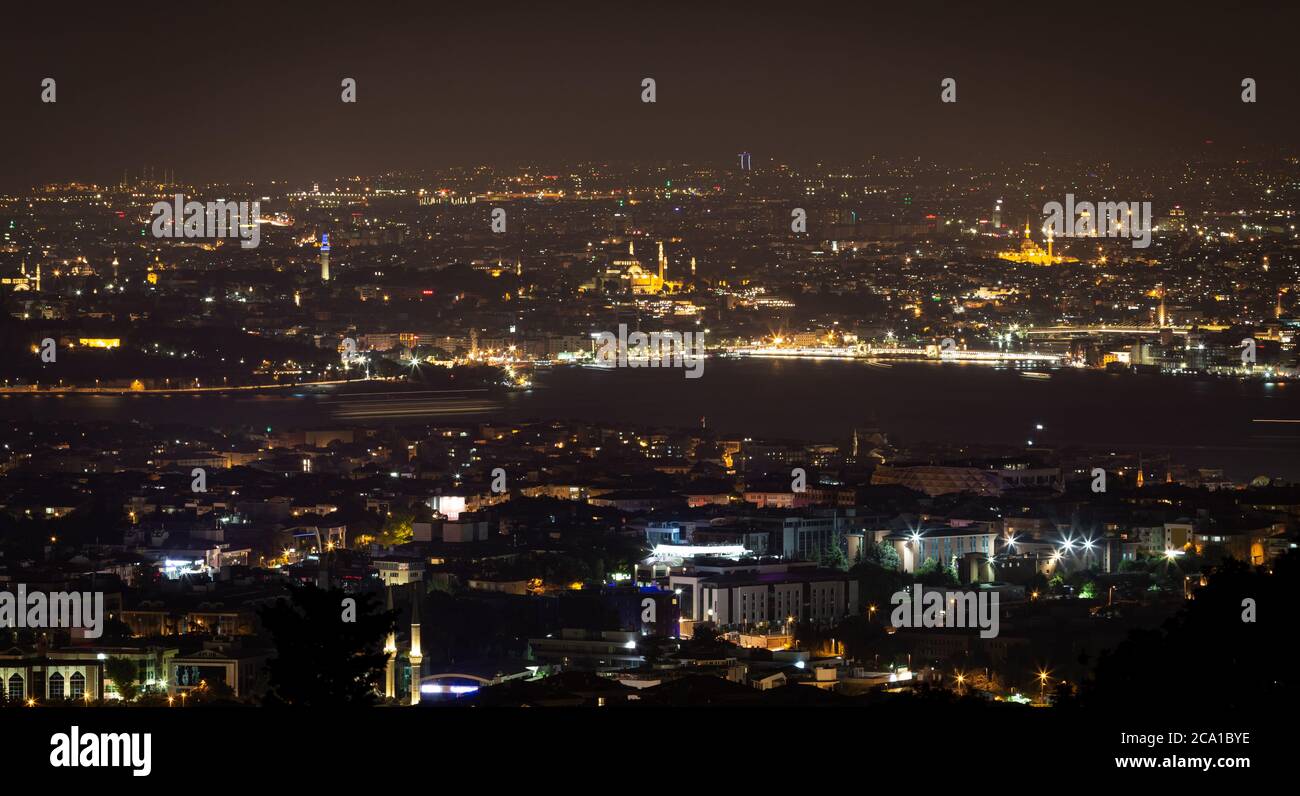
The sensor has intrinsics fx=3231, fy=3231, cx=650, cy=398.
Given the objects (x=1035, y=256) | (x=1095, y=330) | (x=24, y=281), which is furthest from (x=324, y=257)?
(x=1095, y=330)

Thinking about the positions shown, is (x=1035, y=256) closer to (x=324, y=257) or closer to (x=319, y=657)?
(x=324, y=257)

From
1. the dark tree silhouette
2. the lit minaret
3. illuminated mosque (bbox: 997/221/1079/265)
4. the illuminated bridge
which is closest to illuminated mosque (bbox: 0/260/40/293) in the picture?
the lit minaret

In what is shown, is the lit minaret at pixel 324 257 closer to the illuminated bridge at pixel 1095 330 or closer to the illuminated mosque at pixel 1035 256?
the illuminated bridge at pixel 1095 330

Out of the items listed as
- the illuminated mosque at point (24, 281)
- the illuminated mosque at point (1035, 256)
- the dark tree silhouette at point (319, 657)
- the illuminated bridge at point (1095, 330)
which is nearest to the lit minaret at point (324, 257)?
the illuminated mosque at point (24, 281)
